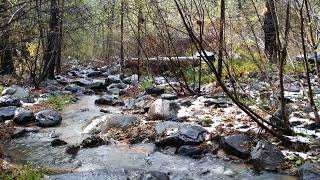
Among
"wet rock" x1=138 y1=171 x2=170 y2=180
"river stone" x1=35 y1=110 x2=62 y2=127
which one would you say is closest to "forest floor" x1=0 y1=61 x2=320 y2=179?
"river stone" x1=35 y1=110 x2=62 y2=127

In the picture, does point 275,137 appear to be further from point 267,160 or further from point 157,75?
point 157,75

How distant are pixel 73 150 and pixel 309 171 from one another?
396 centimetres

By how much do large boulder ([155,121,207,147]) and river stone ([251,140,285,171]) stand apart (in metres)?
1.24

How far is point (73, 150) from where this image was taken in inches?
283

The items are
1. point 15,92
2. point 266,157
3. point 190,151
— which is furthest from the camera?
point 15,92

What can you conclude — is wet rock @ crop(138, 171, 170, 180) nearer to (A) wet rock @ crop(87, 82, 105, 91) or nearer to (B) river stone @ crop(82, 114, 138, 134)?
(B) river stone @ crop(82, 114, 138, 134)

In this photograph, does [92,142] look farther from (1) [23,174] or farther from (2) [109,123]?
(1) [23,174]

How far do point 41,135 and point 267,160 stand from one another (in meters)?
4.64

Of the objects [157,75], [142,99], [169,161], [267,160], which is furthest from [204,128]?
[157,75]

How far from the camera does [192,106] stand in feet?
32.0

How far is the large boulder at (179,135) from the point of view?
709 centimetres

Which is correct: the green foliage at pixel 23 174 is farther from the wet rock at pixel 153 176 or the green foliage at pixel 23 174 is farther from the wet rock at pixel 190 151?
the wet rock at pixel 190 151

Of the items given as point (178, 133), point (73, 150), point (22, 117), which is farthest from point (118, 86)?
point (178, 133)

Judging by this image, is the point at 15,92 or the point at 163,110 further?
the point at 15,92
